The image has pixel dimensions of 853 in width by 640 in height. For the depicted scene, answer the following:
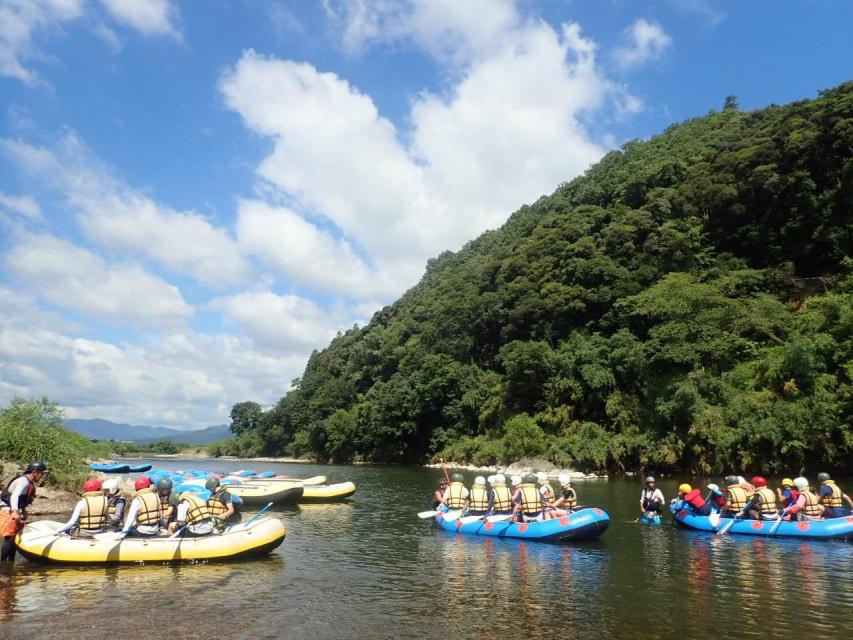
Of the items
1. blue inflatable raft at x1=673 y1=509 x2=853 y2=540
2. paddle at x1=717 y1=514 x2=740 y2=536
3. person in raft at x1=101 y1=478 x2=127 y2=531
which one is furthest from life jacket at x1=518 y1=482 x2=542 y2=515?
person in raft at x1=101 y1=478 x2=127 y2=531

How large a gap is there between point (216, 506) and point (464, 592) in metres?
5.92

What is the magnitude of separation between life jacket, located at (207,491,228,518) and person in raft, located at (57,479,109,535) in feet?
6.76

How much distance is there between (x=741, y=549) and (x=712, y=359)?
86.4 feet

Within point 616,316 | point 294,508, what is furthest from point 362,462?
point 294,508

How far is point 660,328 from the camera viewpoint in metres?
39.3

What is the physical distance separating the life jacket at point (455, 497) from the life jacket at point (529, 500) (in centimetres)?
260

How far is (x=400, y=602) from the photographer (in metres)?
10.0

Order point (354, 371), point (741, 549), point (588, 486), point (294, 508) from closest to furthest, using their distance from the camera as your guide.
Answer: point (741, 549)
point (294, 508)
point (588, 486)
point (354, 371)

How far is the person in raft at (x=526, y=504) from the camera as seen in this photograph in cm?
1569

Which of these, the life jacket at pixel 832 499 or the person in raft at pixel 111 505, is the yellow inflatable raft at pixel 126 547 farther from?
the life jacket at pixel 832 499

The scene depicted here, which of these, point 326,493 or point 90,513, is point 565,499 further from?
point 326,493

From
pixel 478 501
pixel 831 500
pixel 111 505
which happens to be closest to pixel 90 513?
pixel 111 505

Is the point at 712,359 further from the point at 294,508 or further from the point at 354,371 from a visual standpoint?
the point at 354,371

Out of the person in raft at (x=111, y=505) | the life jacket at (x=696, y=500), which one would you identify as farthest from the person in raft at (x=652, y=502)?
the person in raft at (x=111, y=505)
